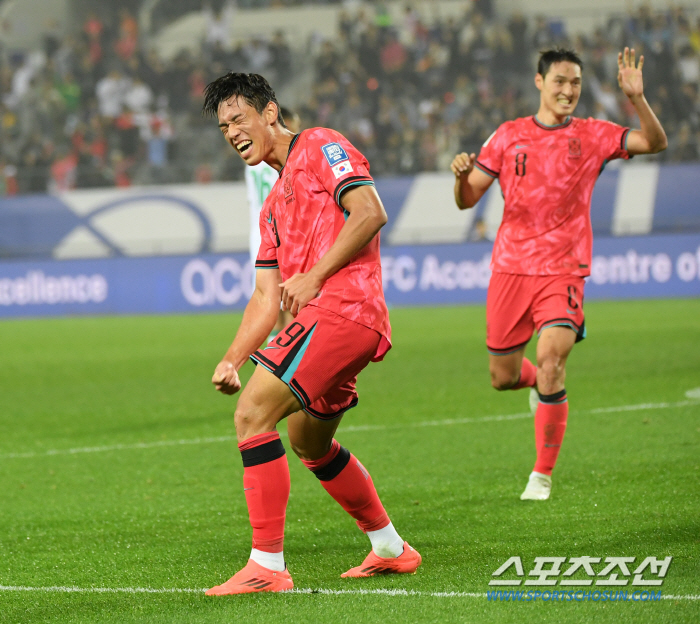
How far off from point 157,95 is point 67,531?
72.0 ft

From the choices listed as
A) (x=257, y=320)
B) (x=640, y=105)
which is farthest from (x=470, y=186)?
(x=257, y=320)

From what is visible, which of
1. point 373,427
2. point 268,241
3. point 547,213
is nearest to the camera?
point 268,241

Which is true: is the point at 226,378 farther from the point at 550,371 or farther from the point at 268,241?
the point at 550,371

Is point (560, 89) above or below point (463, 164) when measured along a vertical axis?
above

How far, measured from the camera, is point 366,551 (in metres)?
4.40

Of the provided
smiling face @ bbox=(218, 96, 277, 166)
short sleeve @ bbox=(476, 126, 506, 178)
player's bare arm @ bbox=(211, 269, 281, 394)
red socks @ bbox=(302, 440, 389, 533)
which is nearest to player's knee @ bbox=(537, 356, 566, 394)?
short sleeve @ bbox=(476, 126, 506, 178)

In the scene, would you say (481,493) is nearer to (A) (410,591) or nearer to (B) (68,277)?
(A) (410,591)

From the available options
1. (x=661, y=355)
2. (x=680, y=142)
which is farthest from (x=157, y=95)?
(x=661, y=355)

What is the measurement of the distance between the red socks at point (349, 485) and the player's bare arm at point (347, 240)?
0.68 metres

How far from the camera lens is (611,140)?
583 cm

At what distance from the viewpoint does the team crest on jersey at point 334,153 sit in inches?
146

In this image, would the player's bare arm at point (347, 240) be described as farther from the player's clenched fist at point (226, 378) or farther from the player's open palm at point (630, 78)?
the player's open palm at point (630, 78)

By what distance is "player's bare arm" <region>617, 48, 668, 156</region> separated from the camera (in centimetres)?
546

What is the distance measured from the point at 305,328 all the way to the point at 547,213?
2525 mm
